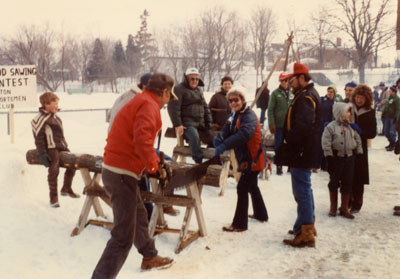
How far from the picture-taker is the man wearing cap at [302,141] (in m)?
5.10

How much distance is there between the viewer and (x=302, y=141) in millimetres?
5184

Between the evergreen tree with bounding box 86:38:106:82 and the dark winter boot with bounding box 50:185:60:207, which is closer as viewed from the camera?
the dark winter boot with bounding box 50:185:60:207

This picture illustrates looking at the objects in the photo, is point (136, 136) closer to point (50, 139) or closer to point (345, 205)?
point (50, 139)

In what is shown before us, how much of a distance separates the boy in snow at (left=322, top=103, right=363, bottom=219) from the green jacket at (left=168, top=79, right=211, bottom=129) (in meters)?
2.42

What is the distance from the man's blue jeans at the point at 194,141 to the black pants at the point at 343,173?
2.43m

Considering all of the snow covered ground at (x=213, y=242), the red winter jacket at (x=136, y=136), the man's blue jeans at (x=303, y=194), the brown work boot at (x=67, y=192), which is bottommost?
the snow covered ground at (x=213, y=242)

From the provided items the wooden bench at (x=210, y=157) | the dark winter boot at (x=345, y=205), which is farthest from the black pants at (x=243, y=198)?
the dark winter boot at (x=345, y=205)

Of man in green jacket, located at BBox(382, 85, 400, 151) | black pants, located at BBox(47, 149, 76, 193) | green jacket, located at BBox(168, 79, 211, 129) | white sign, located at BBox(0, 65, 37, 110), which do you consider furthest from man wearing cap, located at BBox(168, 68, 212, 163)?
man in green jacket, located at BBox(382, 85, 400, 151)

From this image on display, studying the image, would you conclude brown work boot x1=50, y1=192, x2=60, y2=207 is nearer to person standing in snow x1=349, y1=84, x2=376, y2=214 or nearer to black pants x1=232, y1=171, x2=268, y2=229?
black pants x1=232, y1=171, x2=268, y2=229

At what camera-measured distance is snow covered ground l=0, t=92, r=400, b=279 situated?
4562 mm

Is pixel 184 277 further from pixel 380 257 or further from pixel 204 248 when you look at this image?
pixel 380 257

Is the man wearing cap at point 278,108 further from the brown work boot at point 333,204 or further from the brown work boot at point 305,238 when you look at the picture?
the brown work boot at point 305,238

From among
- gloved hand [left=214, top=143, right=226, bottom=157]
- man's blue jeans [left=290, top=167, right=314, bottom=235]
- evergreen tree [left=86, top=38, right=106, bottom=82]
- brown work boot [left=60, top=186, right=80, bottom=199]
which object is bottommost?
brown work boot [left=60, top=186, right=80, bottom=199]

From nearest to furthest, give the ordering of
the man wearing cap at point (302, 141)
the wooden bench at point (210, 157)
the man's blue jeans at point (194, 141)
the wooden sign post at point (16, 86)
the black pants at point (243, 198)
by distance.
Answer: the man wearing cap at point (302, 141)
the black pants at point (243, 198)
the wooden bench at point (210, 157)
the man's blue jeans at point (194, 141)
the wooden sign post at point (16, 86)
